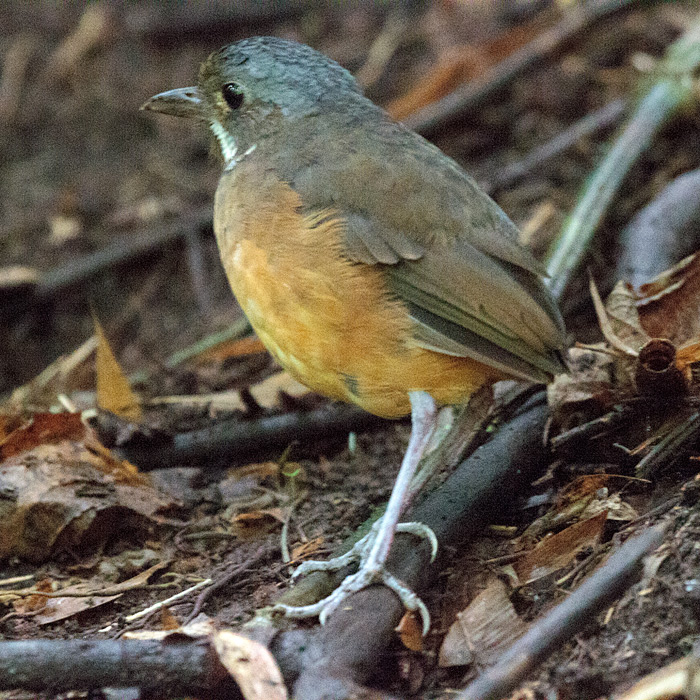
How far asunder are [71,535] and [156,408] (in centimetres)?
105

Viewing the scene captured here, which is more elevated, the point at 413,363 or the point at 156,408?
the point at 413,363

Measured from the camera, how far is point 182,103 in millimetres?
3619

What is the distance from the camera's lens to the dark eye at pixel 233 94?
Result: 3441 millimetres

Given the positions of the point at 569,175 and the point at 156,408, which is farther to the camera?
the point at 569,175

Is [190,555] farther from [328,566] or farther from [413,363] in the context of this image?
[413,363]

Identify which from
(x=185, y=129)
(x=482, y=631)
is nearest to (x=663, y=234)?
(x=482, y=631)

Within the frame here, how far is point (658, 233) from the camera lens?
162 inches

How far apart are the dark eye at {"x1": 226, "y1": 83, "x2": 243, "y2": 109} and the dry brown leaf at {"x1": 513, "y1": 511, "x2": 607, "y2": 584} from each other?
1.98 meters

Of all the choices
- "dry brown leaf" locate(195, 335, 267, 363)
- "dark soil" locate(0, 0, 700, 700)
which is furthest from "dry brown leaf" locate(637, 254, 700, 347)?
"dry brown leaf" locate(195, 335, 267, 363)

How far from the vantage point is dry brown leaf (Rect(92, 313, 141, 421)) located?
4020 mm

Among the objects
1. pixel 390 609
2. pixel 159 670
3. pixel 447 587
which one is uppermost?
pixel 159 670

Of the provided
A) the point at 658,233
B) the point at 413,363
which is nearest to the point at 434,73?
the point at 658,233

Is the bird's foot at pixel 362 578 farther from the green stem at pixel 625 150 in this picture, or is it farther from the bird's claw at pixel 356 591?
the green stem at pixel 625 150

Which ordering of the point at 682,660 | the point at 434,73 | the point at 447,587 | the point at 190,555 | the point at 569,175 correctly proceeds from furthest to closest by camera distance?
the point at 434,73
the point at 569,175
the point at 190,555
the point at 447,587
the point at 682,660
